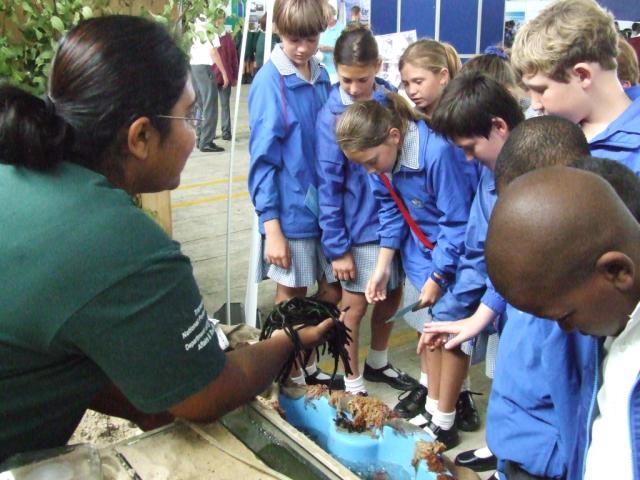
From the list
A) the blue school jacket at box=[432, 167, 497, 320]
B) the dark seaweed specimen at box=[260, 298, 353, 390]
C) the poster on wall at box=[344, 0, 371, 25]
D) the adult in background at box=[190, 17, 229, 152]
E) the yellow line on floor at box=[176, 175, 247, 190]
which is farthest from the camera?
the adult in background at box=[190, 17, 229, 152]

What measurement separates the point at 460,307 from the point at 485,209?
1.42ft

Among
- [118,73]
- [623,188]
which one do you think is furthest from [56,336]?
[623,188]

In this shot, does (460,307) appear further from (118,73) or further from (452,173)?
(118,73)

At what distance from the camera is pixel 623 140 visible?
5.96 feet

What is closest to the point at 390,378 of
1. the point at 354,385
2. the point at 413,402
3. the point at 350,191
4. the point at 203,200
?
the point at 413,402

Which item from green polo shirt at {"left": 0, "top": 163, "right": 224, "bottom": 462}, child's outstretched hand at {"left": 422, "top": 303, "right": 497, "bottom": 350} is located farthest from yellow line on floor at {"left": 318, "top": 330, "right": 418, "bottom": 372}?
green polo shirt at {"left": 0, "top": 163, "right": 224, "bottom": 462}

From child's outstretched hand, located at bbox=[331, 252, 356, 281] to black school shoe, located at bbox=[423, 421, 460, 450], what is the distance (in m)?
0.78

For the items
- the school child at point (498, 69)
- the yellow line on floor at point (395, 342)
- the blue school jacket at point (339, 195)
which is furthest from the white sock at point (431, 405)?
the school child at point (498, 69)

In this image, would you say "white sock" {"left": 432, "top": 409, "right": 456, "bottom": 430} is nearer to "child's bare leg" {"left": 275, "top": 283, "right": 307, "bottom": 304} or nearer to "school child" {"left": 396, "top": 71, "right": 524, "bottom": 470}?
"school child" {"left": 396, "top": 71, "right": 524, "bottom": 470}

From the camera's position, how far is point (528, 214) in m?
1.08

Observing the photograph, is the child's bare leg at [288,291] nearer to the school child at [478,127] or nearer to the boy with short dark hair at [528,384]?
the school child at [478,127]

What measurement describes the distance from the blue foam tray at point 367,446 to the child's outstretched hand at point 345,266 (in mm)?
1327

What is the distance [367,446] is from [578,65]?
127 centimetres

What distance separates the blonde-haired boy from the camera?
195 centimetres
